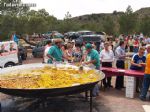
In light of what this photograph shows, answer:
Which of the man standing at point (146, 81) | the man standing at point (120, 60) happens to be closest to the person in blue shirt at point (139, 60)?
the man standing at point (146, 81)

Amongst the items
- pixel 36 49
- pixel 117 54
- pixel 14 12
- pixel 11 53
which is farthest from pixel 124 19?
pixel 117 54

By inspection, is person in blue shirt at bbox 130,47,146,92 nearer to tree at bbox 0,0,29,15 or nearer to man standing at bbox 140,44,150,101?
man standing at bbox 140,44,150,101

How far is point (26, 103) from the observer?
10.8 metres

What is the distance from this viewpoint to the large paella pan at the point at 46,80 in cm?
836

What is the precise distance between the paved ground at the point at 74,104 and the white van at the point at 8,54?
706 cm

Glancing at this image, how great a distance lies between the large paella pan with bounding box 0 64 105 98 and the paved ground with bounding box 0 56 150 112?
2.94 feet

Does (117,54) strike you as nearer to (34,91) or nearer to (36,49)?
(34,91)

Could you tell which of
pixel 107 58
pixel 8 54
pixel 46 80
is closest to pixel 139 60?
pixel 107 58

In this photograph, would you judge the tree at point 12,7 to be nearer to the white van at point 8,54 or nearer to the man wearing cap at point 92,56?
the white van at point 8,54

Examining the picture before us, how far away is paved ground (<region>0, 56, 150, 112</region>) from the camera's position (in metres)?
10.0

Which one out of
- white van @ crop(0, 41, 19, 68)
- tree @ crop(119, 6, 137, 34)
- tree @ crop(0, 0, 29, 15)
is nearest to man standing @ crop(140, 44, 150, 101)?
white van @ crop(0, 41, 19, 68)

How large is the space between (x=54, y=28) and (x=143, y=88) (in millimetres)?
56992

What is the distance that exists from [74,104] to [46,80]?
183 cm

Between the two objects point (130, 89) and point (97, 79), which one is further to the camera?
point (130, 89)
